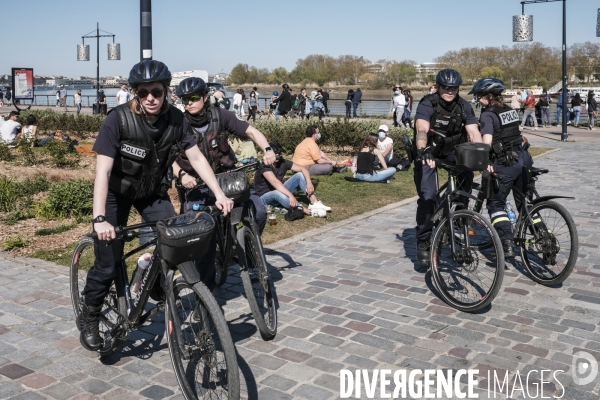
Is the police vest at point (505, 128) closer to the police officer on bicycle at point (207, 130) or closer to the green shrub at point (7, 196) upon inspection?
the police officer on bicycle at point (207, 130)

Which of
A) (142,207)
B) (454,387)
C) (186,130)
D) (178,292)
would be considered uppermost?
(186,130)

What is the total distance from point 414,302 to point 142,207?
2.51 metres

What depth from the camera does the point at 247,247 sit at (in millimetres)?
4953

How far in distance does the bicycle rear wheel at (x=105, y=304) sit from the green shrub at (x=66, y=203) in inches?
179

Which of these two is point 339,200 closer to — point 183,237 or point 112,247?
point 112,247

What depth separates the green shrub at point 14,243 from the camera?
7570 mm

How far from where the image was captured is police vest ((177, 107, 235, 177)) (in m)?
5.45

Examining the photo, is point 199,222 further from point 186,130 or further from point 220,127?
point 220,127

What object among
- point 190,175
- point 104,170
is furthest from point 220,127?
point 104,170

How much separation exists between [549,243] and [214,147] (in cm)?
313

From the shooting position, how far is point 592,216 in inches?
363

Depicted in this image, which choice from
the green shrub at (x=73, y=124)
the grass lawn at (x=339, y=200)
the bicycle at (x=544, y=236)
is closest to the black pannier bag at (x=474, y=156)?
the bicycle at (x=544, y=236)

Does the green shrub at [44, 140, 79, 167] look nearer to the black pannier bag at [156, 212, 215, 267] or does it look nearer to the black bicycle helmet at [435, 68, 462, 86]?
the black bicycle helmet at [435, 68, 462, 86]

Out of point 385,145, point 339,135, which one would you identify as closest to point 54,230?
point 385,145
